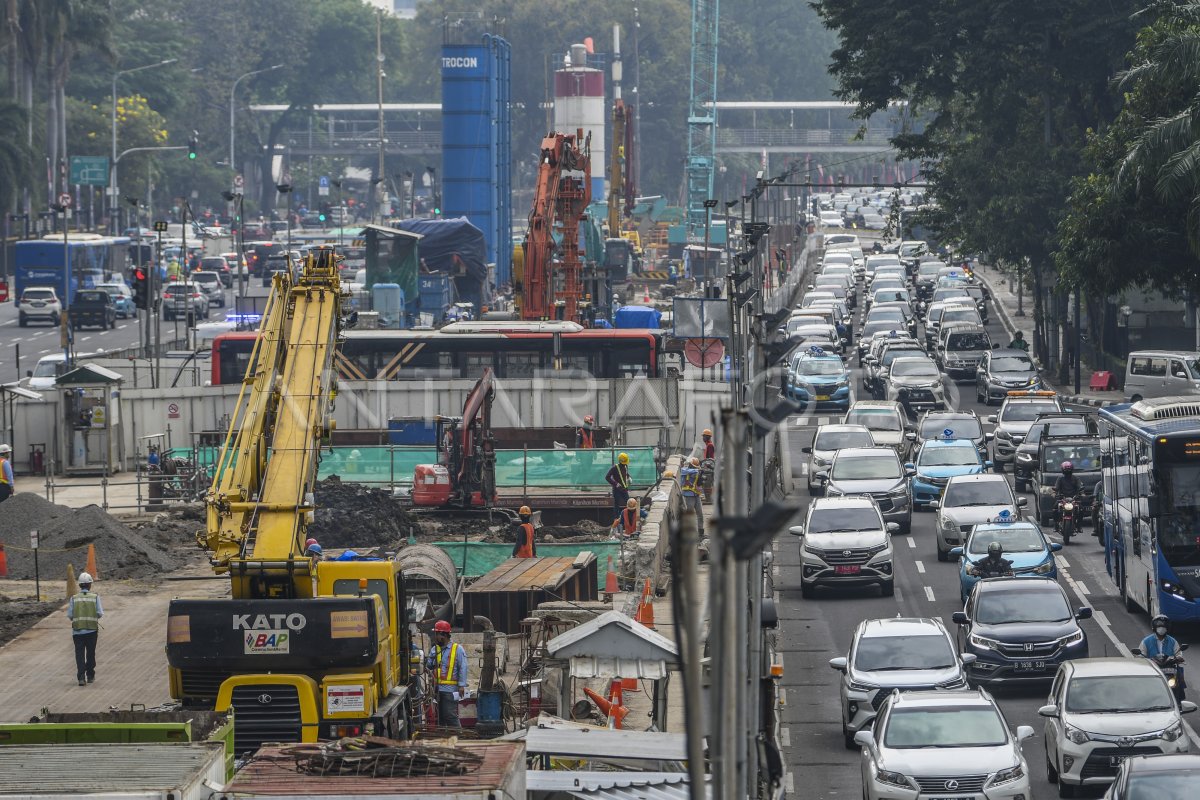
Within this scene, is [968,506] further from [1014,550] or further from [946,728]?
[946,728]

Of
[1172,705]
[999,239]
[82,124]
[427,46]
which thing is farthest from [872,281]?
[427,46]

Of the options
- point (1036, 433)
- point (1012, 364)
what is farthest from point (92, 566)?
point (1012, 364)

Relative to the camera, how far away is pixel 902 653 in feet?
79.8

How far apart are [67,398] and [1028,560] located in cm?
2728

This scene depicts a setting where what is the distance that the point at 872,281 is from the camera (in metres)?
91.8

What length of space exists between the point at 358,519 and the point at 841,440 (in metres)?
10.5

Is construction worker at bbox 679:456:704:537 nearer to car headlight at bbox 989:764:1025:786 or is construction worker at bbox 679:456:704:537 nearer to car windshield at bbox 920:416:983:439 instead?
car windshield at bbox 920:416:983:439

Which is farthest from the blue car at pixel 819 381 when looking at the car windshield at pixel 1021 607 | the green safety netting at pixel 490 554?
the car windshield at pixel 1021 607

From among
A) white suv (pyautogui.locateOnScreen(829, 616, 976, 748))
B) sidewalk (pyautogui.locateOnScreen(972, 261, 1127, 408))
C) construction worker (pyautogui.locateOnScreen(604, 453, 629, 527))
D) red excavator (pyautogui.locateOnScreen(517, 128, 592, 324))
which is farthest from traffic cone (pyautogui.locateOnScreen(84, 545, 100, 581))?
sidewalk (pyautogui.locateOnScreen(972, 261, 1127, 408))

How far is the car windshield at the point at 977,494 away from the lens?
35.5m

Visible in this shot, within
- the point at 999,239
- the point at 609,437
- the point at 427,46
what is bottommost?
the point at 609,437

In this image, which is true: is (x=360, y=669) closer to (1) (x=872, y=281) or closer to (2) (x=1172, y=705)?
(2) (x=1172, y=705)

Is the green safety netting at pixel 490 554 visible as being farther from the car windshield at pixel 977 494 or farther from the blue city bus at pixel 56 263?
the blue city bus at pixel 56 263

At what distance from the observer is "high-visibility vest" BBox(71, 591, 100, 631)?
89.2 feet
